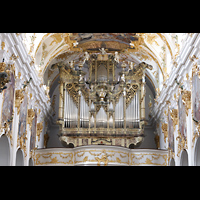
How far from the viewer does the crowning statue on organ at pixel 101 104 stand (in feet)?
58.0

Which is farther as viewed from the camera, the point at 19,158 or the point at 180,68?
the point at 19,158

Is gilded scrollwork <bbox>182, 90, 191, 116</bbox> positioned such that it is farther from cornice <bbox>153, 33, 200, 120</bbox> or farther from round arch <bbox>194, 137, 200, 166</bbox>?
round arch <bbox>194, 137, 200, 166</bbox>

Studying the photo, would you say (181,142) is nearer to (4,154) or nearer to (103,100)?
(103,100)

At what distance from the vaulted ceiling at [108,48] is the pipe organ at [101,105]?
1.99 ft

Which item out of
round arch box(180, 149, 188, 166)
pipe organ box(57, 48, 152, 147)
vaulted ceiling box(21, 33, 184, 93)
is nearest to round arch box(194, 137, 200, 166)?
round arch box(180, 149, 188, 166)

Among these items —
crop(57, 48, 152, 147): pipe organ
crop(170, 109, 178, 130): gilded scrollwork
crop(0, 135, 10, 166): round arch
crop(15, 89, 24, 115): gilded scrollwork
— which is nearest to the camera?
crop(0, 135, 10, 166): round arch

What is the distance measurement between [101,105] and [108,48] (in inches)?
126

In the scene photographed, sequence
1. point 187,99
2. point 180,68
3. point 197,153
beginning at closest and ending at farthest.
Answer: point 197,153
point 187,99
point 180,68

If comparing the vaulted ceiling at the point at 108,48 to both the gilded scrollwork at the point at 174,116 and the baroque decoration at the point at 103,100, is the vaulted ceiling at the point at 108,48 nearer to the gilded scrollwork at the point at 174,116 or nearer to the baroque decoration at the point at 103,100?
the baroque decoration at the point at 103,100

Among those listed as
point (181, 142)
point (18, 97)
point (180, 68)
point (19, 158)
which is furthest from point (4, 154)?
point (180, 68)

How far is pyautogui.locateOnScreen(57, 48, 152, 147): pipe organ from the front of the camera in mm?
17688

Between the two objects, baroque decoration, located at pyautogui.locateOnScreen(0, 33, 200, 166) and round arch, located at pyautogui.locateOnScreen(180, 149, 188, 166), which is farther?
round arch, located at pyautogui.locateOnScreen(180, 149, 188, 166)

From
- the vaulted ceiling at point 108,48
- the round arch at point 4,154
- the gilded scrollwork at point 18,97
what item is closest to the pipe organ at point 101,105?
the vaulted ceiling at point 108,48

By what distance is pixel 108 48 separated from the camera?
19.5m
